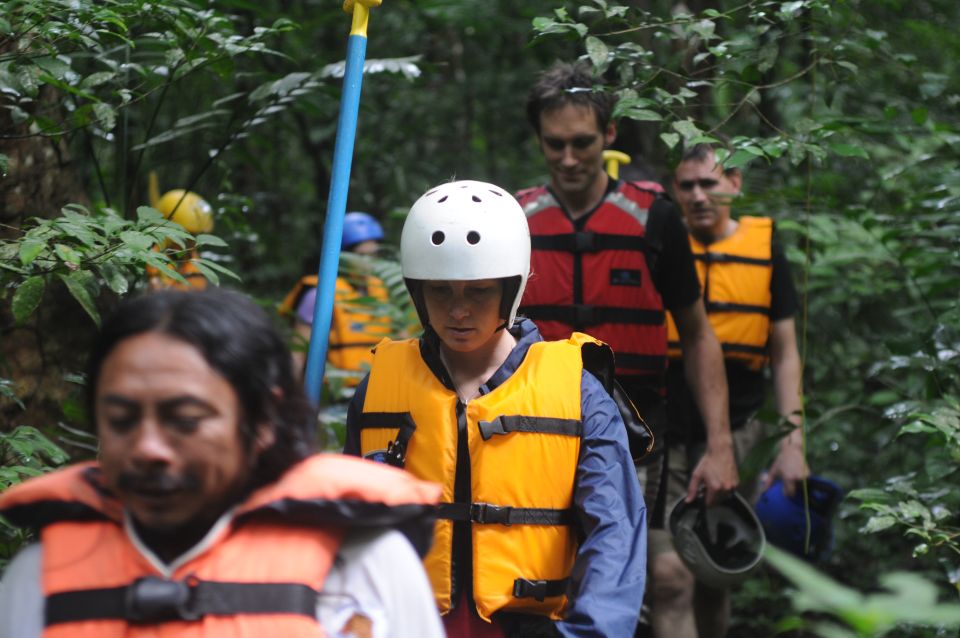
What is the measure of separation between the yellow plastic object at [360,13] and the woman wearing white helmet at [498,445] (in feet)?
1.84

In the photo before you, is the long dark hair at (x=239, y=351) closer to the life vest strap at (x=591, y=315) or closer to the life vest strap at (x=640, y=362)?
the life vest strap at (x=591, y=315)

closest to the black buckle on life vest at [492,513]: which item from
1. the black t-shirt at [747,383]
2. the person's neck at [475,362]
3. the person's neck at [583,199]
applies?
the person's neck at [475,362]

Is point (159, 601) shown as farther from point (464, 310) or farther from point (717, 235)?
point (717, 235)

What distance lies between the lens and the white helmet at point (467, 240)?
3.65m

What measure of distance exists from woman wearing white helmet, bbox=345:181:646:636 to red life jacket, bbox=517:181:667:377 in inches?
61.5

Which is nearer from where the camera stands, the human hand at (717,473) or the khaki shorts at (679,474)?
the human hand at (717,473)

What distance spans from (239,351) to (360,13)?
6.27 ft

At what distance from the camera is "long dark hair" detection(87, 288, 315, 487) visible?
2221mm

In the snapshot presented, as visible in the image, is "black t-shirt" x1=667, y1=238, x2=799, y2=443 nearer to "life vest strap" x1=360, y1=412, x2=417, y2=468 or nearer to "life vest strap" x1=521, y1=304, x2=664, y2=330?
"life vest strap" x1=521, y1=304, x2=664, y2=330

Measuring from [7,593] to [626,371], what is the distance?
3501mm

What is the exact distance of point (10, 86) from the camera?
13.0 feet

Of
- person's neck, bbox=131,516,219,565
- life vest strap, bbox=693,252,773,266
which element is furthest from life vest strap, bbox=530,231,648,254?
person's neck, bbox=131,516,219,565

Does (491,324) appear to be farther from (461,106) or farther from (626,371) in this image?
(461,106)

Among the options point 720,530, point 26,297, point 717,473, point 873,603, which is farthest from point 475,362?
point 873,603
